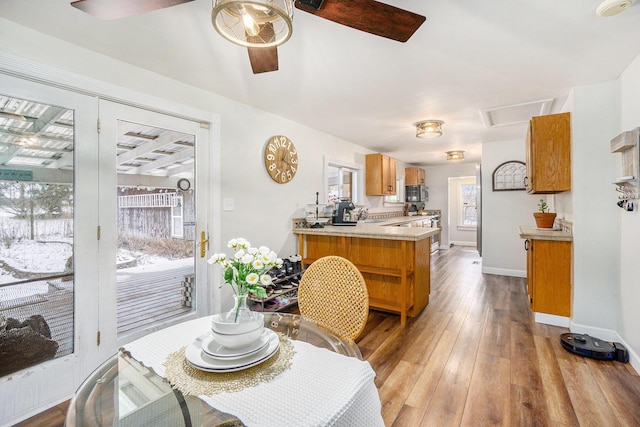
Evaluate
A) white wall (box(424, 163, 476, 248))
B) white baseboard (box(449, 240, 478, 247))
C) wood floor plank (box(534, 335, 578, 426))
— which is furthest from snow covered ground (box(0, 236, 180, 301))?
white baseboard (box(449, 240, 478, 247))

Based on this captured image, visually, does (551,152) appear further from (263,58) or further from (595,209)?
(263,58)

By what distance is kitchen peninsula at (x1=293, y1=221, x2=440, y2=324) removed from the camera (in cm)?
304

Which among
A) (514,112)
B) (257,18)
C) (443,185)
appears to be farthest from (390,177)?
(257,18)

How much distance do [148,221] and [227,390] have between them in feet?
6.46

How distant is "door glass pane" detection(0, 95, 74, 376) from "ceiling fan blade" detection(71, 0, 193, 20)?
1041 mm

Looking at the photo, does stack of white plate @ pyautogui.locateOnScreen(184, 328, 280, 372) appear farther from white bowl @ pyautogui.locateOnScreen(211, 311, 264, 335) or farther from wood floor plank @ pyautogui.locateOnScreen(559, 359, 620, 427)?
wood floor plank @ pyautogui.locateOnScreen(559, 359, 620, 427)

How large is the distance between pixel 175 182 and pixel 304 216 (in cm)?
181

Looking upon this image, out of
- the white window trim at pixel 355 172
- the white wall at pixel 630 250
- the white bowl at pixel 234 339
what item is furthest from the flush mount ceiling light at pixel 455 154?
the white bowl at pixel 234 339

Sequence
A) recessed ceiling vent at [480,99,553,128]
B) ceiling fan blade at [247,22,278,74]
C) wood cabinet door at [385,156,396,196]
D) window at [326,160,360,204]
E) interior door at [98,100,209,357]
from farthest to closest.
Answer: wood cabinet door at [385,156,396,196]
window at [326,160,360,204]
recessed ceiling vent at [480,99,553,128]
interior door at [98,100,209,357]
ceiling fan blade at [247,22,278,74]

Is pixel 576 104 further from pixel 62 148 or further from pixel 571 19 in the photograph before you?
pixel 62 148

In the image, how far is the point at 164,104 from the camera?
2.40 metres

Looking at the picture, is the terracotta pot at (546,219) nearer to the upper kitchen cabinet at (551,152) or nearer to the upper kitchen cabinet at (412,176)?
the upper kitchen cabinet at (551,152)

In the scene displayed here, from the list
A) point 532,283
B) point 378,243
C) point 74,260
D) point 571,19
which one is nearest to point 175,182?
point 74,260

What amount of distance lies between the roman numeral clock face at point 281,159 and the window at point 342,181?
1.11 meters
